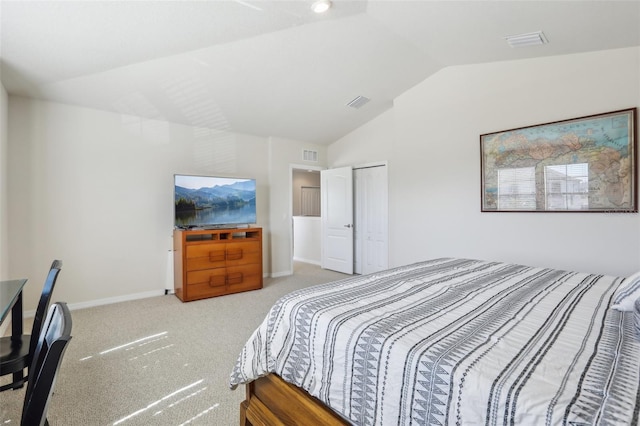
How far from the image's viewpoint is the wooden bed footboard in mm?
1229

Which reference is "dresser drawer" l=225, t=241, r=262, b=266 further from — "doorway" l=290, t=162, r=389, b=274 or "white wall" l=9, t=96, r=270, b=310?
"doorway" l=290, t=162, r=389, b=274

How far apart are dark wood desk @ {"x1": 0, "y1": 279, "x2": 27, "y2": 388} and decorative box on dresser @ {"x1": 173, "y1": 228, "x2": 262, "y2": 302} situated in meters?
1.95

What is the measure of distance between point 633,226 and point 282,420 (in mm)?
3308

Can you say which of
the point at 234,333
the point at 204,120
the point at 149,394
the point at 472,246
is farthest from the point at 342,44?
the point at 149,394

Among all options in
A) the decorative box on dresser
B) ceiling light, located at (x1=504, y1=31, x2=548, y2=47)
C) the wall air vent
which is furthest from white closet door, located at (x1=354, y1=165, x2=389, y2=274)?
ceiling light, located at (x1=504, y1=31, x2=548, y2=47)

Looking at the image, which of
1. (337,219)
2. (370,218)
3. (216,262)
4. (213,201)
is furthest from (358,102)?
(216,262)

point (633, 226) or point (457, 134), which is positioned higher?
point (457, 134)

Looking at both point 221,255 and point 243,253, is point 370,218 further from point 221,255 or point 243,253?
point 221,255

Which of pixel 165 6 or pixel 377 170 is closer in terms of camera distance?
pixel 165 6

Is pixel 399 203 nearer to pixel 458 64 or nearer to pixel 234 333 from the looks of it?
pixel 458 64

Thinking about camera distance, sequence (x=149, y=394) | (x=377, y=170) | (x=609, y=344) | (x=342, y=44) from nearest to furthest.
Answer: (x=609, y=344) → (x=149, y=394) → (x=342, y=44) → (x=377, y=170)

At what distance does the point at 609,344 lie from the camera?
1.03 meters

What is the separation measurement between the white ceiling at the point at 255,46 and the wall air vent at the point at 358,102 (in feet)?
0.38

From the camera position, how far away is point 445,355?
37.8 inches
